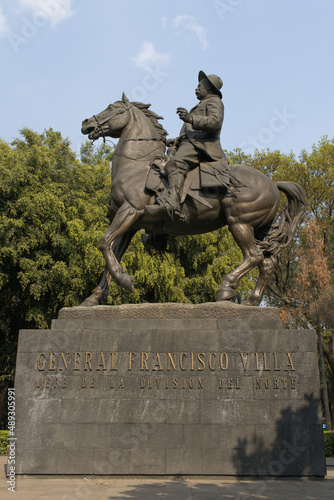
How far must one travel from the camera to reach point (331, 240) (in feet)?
90.2

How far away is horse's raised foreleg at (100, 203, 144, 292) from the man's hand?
6.23 ft

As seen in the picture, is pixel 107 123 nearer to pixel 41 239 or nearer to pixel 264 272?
pixel 264 272

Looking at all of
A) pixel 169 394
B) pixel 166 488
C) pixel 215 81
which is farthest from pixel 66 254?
pixel 166 488

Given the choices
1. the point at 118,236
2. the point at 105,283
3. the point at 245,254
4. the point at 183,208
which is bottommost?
the point at 105,283

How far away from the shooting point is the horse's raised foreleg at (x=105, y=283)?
8.67 meters

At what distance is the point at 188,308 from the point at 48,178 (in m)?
13.9

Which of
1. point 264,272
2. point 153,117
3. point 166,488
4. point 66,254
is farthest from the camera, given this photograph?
point 66,254

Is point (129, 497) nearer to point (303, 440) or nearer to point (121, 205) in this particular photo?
point (303, 440)

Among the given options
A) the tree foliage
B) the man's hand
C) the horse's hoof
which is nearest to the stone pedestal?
the horse's hoof

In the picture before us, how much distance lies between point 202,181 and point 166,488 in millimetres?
5080

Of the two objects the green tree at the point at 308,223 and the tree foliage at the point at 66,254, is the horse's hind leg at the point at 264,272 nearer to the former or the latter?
the tree foliage at the point at 66,254

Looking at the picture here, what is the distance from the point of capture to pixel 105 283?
8922 millimetres

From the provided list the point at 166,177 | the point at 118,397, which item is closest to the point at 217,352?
the point at 118,397

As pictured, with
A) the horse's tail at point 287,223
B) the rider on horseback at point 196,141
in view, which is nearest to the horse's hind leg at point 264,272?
the horse's tail at point 287,223
